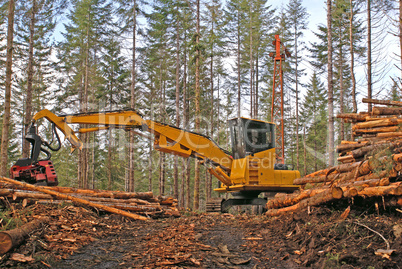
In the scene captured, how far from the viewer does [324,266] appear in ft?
15.1

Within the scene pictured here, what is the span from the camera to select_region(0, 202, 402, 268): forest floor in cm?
468

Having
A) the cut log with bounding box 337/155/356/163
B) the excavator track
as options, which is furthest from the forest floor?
the excavator track

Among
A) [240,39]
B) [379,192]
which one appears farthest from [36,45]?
[379,192]

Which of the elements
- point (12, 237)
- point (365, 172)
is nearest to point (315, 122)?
point (365, 172)

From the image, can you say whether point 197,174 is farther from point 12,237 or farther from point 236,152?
point 12,237

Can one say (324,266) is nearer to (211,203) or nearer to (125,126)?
(125,126)

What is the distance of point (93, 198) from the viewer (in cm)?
894

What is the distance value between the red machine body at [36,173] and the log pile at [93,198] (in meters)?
0.72

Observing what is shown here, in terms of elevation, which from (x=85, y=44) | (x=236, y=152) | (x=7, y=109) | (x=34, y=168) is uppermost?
Answer: (x=85, y=44)

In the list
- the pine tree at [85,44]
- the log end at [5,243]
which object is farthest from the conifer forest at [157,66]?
the log end at [5,243]

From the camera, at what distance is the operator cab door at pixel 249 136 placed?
41.2ft

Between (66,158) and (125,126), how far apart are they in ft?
80.7

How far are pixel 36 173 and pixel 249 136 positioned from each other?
25.4ft

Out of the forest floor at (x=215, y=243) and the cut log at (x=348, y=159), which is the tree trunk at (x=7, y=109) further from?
the cut log at (x=348, y=159)
